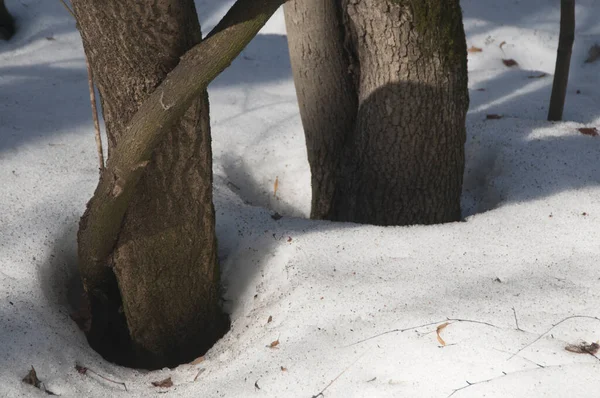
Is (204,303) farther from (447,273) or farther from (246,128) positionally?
(246,128)

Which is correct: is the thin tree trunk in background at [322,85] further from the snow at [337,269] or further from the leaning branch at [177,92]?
the leaning branch at [177,92]

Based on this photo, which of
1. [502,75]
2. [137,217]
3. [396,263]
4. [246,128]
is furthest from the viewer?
[502,75]

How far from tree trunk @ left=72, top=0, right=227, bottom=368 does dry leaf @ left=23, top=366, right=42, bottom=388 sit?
472 mm

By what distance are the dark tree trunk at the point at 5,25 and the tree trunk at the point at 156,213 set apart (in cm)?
320

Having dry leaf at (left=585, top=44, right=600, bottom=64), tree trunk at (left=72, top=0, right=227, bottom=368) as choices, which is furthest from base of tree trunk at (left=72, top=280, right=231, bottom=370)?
dry leaf at (left=585, top=44, right=600, bottom=64)

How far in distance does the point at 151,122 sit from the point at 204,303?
83cm

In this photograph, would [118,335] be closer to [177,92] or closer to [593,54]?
[177,92]

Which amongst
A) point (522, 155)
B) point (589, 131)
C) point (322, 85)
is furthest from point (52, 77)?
point (589, 131)

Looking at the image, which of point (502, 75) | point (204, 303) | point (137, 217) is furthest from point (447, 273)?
point (502, 75)

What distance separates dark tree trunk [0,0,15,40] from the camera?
5035 mm

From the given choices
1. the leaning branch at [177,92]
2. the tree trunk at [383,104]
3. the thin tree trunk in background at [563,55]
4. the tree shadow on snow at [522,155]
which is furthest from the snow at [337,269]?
the leaning branch at [177,92]

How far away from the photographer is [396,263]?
98.3 inches

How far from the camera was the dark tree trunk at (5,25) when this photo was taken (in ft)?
16.5

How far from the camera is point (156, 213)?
2.34 m
